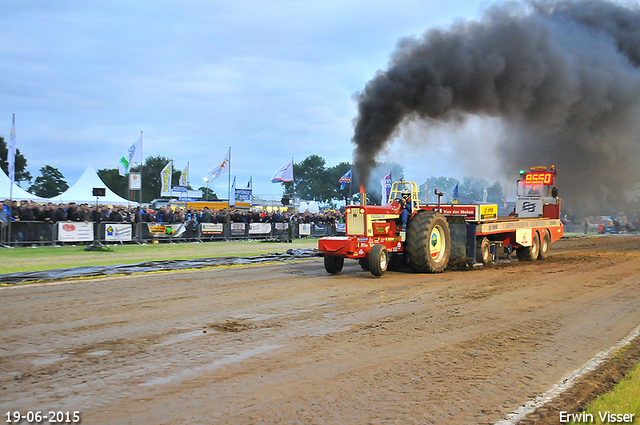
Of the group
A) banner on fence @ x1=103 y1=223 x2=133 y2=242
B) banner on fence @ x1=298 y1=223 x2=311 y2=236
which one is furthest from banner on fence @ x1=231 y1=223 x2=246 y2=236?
banner on fence @ x1=103 y1=223 x2=133 y2=242

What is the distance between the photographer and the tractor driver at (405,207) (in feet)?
40.3

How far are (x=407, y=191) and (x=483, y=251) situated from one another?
3622 millimetres

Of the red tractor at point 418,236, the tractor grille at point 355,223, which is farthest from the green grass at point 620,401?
the tractor grille at point 355,223

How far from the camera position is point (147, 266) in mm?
13344

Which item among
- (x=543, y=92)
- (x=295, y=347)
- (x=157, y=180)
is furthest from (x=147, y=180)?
(x=295, y=347)

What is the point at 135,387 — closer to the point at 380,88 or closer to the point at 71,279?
the point at 71,279

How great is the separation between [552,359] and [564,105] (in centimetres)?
2066

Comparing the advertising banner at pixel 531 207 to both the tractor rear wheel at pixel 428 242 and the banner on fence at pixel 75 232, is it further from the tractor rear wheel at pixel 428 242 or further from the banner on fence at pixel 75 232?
the banner on fence at pixel 75 232

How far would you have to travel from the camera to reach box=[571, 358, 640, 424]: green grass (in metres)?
3.83

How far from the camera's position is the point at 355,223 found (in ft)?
38.4

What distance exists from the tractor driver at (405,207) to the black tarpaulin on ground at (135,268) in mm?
5078

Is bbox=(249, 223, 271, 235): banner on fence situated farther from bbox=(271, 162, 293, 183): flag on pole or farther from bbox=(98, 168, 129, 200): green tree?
bbox=(98, 168, 129, 200): green tree

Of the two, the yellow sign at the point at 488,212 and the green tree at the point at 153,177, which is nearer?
the yellow sign at the point at 488,212

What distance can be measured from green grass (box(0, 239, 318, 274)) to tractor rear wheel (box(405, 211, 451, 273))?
7.41 meters
